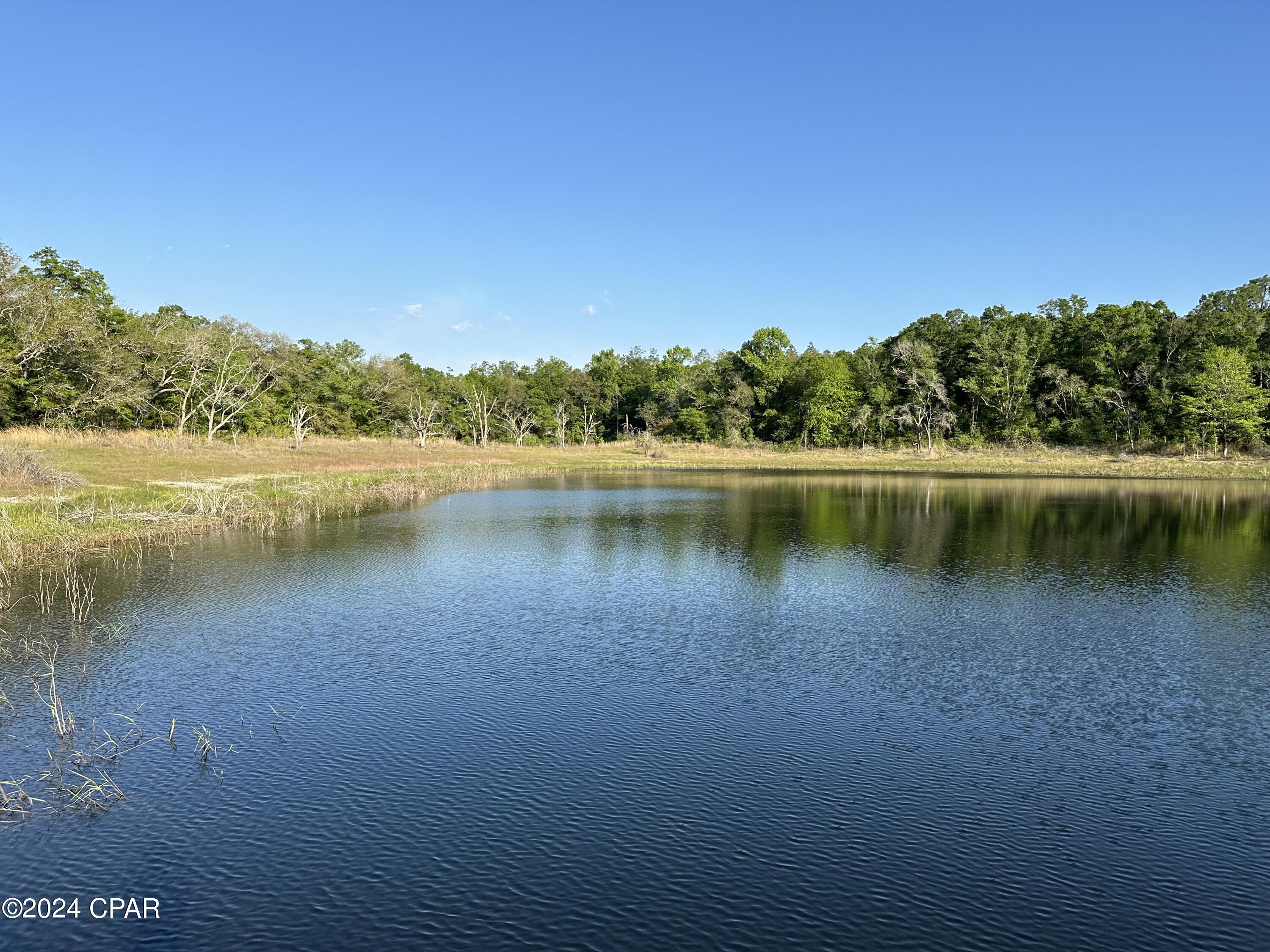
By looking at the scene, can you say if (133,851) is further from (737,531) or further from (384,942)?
(737,531)

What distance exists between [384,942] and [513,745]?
12.8 ft

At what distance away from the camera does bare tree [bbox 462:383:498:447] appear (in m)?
93.8

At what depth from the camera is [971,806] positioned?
29.2 feet

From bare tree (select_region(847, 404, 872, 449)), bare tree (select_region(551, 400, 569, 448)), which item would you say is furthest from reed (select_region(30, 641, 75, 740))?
bare tree (select_region(551, 400, 569, 448))

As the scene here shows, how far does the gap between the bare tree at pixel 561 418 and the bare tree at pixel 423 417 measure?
1466 centimetres

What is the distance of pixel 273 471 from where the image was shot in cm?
4722

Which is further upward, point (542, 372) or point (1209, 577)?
point (542, 372)

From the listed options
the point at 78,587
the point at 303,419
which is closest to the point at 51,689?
the point at 78,587

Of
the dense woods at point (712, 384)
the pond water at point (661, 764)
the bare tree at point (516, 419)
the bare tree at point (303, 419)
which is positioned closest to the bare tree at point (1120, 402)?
the dense woods at point (712, 384)

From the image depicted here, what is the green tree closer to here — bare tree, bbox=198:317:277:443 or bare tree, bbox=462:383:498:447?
bare tree, bbox=462:383:498:447

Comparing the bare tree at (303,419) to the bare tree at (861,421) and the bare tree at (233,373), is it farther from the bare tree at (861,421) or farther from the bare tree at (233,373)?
the bare tree at (861,421)

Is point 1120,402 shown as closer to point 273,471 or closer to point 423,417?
point 423,417

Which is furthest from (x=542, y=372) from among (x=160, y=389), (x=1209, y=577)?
(x=1209, y=577)

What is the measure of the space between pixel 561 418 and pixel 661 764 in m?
91.9
